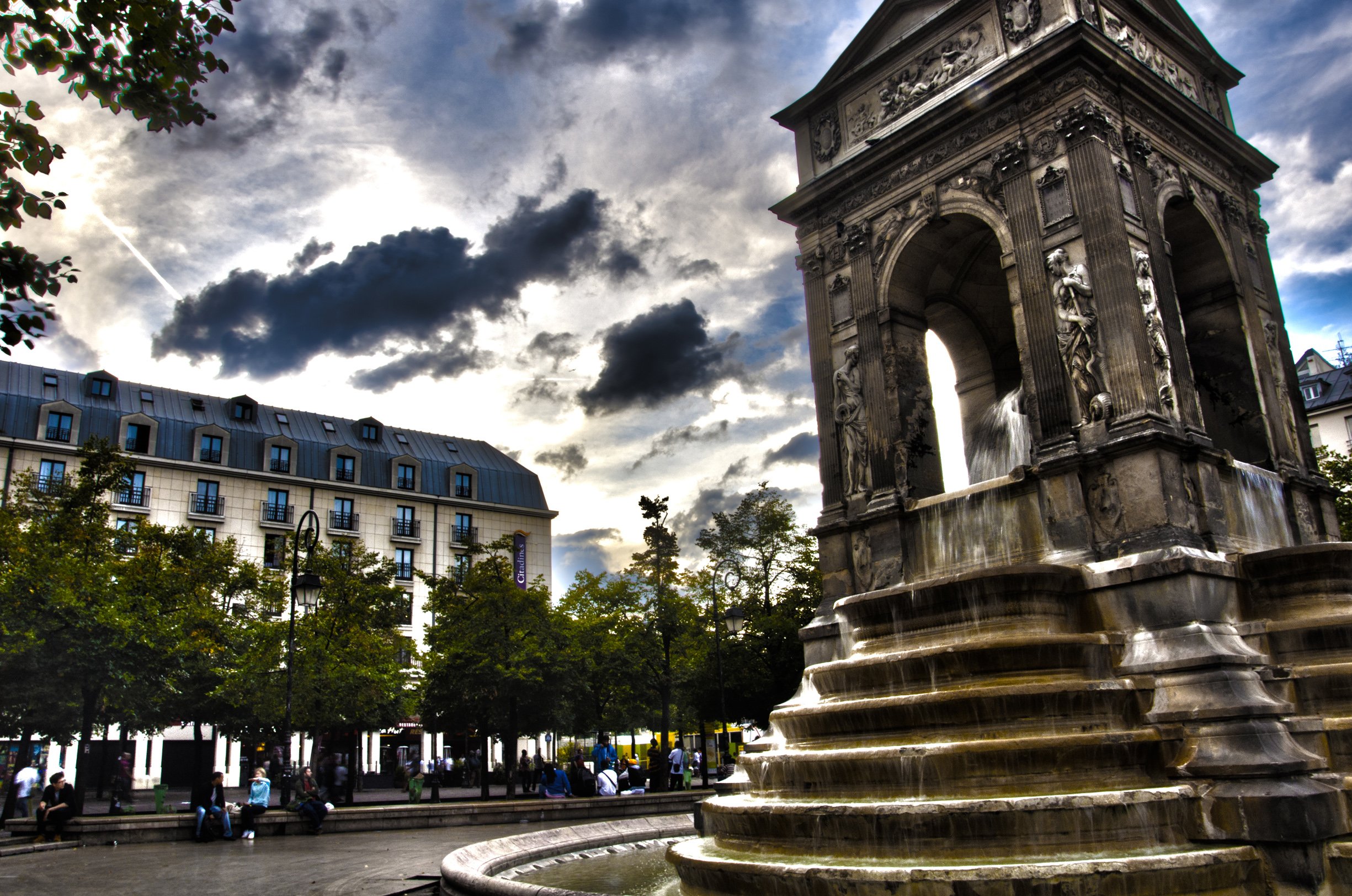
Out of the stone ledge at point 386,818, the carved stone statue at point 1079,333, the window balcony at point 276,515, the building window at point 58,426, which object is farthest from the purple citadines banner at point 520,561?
the carved stone statue at point 1079,333

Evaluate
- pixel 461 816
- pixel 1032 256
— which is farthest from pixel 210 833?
pixel 1032 256

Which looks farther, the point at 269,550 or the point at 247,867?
the point at 269,550

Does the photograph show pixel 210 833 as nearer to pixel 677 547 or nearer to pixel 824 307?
pixel 824 307

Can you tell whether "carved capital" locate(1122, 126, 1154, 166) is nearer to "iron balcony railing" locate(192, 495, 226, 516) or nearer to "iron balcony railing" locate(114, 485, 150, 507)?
"iron balcony railing" locate(114, 485, 150, 507)

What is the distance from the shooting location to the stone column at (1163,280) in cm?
1487

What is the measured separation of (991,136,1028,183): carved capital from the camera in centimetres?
1652

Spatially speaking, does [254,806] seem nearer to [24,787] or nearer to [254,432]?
[24,787]

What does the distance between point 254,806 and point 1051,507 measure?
1670 cm

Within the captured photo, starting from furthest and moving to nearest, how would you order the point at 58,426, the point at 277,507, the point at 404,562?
the point at 404,562
the point at 277,507
the point at 58,426

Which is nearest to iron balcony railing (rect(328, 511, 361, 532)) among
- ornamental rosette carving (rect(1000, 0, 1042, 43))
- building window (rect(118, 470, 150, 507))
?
building window (rect(118, 470, 150, 507))

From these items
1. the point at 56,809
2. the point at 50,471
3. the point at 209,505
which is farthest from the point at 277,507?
the point at 56,809

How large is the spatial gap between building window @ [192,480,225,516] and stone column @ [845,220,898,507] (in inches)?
1873

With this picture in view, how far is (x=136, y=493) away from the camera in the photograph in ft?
175

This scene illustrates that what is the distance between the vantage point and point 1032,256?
52.4ft
